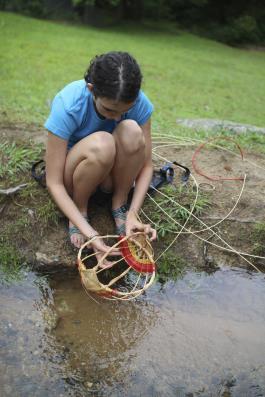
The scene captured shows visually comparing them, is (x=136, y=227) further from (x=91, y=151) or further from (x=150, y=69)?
(x=150, y=69)

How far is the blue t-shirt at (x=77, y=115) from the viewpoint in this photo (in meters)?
2.63

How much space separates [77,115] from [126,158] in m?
0.36

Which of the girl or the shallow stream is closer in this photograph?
the shallow stream

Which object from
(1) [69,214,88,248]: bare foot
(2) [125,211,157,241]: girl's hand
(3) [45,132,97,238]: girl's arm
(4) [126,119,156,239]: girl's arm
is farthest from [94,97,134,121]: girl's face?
(1) [69,214,88,248]: bare foot

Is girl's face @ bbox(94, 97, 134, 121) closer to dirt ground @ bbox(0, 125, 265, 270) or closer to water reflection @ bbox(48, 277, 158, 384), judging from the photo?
dirt ground @ bbox(0, 125, 265, 270)

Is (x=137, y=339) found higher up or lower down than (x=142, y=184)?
lower down

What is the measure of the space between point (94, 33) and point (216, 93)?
5.09 metres

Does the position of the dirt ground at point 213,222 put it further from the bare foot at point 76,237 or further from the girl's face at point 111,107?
the girl's face at point 111,107

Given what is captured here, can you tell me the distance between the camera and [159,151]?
3.94 metres

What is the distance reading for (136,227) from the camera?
105 inches

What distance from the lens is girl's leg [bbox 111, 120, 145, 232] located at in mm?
2725

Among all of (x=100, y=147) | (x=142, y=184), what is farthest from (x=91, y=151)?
(x=142, y=184)

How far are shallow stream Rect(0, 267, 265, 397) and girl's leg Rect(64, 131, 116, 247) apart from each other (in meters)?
0.43

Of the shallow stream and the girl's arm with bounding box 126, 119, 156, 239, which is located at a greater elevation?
the girl's arm with bounding box 126, 119, 156, 239
